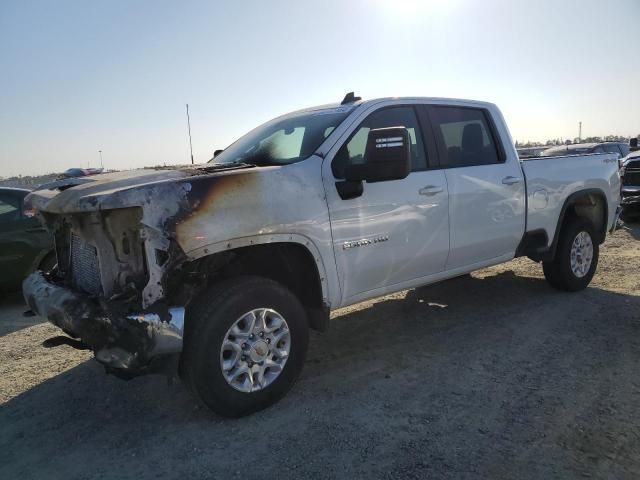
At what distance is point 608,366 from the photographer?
388cm

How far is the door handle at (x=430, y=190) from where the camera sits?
4113 mm

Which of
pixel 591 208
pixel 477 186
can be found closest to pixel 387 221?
pixel 477 186

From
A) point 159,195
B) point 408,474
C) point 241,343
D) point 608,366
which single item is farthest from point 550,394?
point 159,195

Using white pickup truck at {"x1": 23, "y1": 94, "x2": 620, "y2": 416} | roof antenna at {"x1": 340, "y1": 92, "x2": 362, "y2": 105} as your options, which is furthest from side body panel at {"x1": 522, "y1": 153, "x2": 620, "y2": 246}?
roof antenna at {"x1": 340, "y1": 92, "x2": 362, "y2": 105}

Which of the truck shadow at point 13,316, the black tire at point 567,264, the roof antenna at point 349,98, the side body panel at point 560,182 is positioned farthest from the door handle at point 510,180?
the truck shadow at point 13,316

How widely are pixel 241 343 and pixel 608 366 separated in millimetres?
2755

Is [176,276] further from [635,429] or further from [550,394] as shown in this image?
[635,429]

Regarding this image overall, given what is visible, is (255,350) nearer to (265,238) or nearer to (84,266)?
(265,238)

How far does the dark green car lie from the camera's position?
20.2 feet

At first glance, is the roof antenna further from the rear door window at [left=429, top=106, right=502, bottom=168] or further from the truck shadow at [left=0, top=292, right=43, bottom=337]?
the truck shadow at [left=0, top=292, right=43, bottom=337]

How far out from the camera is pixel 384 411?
332cm

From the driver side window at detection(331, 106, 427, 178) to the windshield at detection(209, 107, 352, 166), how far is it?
178mm

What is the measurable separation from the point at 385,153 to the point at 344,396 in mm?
1673

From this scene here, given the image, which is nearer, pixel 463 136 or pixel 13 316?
pixel 463 136
